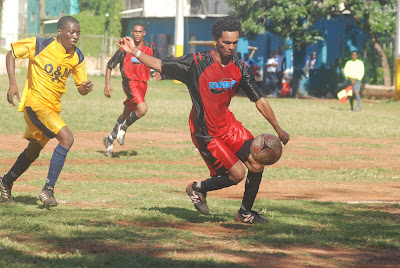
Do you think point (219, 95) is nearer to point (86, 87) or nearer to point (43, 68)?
point (86, 87)

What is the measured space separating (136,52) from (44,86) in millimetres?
1656

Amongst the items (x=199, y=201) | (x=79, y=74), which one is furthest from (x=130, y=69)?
(x=199, y=201)

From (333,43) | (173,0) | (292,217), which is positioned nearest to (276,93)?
(333,43)

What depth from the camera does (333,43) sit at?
35531 mm

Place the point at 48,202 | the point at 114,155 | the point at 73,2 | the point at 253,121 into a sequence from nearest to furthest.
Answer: the point at 48,202
the point at 114,155
the point at 253,121
the point at 73,2

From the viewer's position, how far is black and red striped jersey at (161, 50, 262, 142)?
24.0 ft

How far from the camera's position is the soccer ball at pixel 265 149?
23.9 feet

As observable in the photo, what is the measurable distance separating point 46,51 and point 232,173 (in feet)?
8.45

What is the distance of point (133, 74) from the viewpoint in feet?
46.0

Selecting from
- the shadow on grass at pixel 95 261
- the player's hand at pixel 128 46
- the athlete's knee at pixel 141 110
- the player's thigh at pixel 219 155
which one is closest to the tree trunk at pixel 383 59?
the athlete's knee at pixel 141 110

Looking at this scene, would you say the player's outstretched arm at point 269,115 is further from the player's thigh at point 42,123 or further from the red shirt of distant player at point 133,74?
the red shirt of distant player at point 133,74

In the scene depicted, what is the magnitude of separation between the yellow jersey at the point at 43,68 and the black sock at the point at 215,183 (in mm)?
1923

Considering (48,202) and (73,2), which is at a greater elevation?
(73,2)

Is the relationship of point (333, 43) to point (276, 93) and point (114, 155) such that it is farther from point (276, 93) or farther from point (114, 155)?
point (114, 155)
